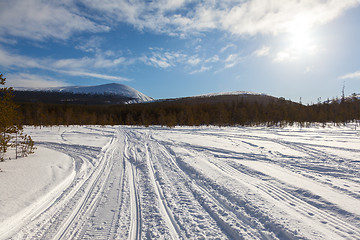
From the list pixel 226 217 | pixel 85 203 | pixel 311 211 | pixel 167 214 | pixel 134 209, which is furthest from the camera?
pixel 85 203

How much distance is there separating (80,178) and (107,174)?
0.96 meters

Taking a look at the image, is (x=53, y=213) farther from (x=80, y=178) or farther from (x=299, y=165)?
(x=299, y=165)

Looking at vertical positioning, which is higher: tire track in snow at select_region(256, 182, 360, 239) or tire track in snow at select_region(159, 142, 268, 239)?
tire track in snow at select_region(256, 182, 360, 239)

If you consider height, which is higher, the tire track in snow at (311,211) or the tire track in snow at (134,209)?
the tire track in snow at (311,211)

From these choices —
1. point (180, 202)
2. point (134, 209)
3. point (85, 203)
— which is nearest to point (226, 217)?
point (180, 202)

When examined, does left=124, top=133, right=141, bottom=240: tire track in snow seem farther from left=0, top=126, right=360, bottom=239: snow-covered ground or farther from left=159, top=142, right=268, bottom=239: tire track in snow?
left=159, top=142, right=268, bottom=239: tire track in snow

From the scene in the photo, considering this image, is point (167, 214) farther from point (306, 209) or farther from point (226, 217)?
point (306, 209)

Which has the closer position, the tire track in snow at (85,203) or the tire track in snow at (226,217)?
the tire track in snow at (226,217)

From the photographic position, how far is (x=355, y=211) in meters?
4.12

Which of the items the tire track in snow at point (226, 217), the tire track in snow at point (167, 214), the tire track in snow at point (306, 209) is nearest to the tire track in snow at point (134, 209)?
the tire track in snow at point (167, 214)

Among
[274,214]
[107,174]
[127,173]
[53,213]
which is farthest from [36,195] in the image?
[274,214]

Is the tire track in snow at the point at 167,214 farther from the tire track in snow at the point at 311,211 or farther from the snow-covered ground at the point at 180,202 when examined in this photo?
the tire track in snow at the point at 311,211

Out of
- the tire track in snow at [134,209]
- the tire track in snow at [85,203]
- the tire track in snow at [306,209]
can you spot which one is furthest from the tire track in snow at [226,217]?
the tire track in snow at [85,203]

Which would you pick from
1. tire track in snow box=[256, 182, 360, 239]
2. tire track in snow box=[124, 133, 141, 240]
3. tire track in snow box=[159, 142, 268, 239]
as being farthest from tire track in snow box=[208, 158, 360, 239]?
tire track in snow box=[124, 133, 141, 240]
